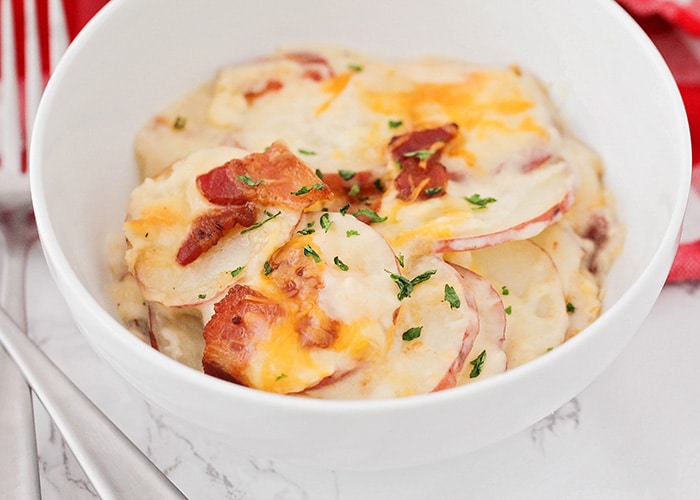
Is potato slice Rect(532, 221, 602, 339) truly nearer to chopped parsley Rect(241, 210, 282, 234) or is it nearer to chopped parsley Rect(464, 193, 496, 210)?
chopped parsley Rect(464, 193, 496, 210)

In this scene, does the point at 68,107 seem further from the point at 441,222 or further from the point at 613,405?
the point at 613,405

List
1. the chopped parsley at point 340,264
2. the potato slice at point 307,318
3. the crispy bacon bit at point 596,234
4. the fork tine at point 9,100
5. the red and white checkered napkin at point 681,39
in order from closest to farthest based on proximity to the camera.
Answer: the potato slice at point 307,318
the chopped parsley at point 340,264
the crispy bacon bit at point 596,234
the fork tine at point 9,100
the red and white checkered napkin at point 681,39

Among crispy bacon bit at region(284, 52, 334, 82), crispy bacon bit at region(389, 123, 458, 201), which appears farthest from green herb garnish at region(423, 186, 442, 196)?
crispy bacon bit at region(284, 52, 334, 82)

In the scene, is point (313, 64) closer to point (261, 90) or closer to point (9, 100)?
point (261, 90)

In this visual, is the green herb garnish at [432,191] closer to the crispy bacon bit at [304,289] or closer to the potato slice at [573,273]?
the potato slice at [573,273]

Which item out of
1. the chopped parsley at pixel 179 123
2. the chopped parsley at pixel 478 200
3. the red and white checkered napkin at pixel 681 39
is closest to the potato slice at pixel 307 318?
the chopped parsley at pixel 478 200

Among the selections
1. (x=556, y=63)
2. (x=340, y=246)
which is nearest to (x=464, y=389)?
(x=340, y=246)
